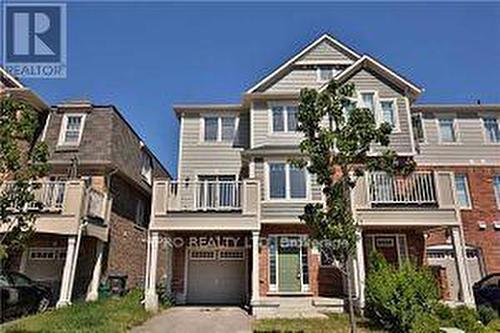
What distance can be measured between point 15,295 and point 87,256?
14.4 feet

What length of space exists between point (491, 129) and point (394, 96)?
22.0ft

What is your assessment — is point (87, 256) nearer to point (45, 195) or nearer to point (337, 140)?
point (45, 195)

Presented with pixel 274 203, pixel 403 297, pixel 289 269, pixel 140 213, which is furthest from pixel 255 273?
pixel 140 213

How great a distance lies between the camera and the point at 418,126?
21453 millimetres

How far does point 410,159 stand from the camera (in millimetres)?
18094

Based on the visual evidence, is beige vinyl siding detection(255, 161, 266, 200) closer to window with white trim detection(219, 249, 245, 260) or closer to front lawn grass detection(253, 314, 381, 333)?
window with white trim detection(219, 249, 245, 260)

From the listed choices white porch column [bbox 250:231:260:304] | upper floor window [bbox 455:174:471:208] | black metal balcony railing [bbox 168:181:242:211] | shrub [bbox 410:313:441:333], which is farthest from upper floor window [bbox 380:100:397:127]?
shrub [bbox 410:313:441:333]

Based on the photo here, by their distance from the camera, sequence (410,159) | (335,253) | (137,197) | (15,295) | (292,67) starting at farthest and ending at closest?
(137,197) → (292,67) → (410,159) → (15,295) → (335,253)

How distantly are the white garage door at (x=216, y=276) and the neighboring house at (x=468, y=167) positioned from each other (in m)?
9.07

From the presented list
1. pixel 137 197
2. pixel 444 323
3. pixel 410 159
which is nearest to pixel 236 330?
pixel 444 323

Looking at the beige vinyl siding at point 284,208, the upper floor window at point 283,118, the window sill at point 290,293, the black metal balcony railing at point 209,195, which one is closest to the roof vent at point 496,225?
the beige vinyl siding at point 284,208

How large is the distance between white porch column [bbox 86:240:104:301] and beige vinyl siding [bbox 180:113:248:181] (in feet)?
15.9

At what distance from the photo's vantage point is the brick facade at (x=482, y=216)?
19.2 metres

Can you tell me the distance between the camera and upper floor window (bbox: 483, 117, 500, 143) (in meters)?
21.3
